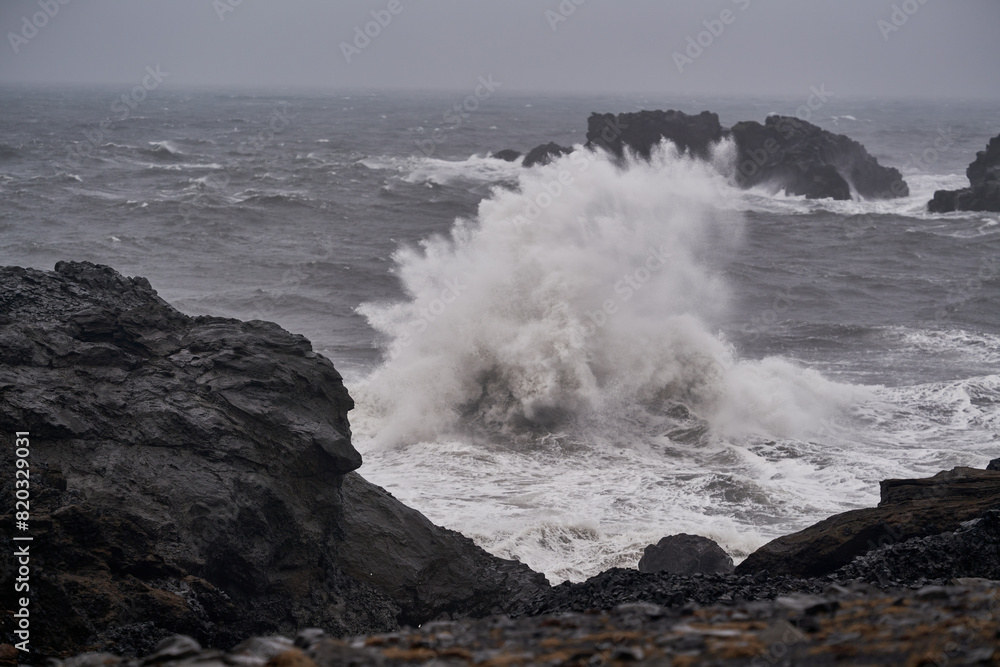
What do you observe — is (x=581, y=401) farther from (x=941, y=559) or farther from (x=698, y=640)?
(x=698, y=640)

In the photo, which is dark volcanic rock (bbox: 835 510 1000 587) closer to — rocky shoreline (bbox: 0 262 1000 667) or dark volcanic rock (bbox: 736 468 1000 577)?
rocky shoreline (bbox: 0 262 1000 667)

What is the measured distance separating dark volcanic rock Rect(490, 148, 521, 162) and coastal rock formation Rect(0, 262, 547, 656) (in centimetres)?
5272

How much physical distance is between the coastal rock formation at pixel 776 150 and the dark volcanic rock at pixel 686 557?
41051mm

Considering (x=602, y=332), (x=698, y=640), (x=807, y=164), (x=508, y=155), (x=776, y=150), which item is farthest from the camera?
(x=508, y=155)

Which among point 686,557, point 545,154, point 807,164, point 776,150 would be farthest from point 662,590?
point 545,154

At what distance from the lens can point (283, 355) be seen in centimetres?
951

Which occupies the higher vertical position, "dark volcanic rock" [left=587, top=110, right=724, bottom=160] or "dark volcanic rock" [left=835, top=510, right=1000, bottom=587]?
"dark volcanic rock" [left=587, top=110, right=724, bottom=160]

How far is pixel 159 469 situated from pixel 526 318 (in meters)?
11.3

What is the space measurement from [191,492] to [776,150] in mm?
48537

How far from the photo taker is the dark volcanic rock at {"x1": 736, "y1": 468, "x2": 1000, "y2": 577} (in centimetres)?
827

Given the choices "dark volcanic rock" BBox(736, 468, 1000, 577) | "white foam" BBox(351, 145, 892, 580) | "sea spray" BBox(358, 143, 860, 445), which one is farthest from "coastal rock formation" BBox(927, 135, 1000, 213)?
"dark volcanic rock" BBox(736, 468, 1000, 577)

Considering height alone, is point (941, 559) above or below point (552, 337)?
below

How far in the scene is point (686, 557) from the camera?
10.1 meters

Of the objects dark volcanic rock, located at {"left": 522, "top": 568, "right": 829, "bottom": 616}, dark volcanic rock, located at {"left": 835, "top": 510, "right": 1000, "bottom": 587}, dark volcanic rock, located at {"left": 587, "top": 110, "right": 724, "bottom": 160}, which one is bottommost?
dark volcanic rock, located at {"left": 522, "top": 568, "right": 829, "bottom": 616}
